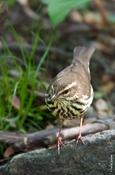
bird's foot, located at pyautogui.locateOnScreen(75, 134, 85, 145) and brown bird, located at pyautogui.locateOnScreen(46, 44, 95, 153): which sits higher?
brown bird, located at pyautogui.locateOnScreen(46, 44, 95, 153)

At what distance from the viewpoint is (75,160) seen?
5.64 m

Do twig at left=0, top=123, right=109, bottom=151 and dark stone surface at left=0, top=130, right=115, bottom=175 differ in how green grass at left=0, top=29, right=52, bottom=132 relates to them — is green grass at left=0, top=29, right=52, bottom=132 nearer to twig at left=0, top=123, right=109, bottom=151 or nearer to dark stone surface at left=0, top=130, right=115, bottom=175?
twig at left=0, top=123, right=109, bottom=151

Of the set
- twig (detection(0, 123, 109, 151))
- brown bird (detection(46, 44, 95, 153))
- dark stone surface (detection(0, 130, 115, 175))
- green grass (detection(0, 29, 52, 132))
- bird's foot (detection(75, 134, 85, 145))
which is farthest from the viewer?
green grass (detection(0, 29, 52, 132))

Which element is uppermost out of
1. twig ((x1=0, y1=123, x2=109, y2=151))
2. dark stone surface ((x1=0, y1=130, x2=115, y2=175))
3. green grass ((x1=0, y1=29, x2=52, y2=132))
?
green grass ((x1=0, y1=29, x2=52, y2=132))

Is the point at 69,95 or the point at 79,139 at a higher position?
the point at 69,95

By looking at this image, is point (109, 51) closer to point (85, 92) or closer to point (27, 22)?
point (27, 22)

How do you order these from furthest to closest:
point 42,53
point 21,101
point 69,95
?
point 42,53 < point 21,101 < point 69,95

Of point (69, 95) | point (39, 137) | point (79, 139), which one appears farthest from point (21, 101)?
point (69, 95)

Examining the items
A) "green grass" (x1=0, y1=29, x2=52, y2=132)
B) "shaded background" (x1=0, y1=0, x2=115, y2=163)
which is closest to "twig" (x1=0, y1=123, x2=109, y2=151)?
"shaded background" (x1=0, y1=0, x2=115, y2=163)

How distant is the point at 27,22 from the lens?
934 centimetres

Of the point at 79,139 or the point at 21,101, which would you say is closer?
the point at 79,139

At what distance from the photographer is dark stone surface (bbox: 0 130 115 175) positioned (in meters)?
5.56

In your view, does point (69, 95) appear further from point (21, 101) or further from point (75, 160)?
point (21, 101)

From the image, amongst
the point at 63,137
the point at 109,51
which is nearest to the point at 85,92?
the point at 63,137
